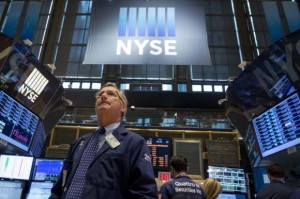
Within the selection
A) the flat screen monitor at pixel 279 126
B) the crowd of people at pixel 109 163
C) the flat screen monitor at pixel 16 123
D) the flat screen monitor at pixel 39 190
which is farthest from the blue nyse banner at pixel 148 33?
the crowd of people at pixel 109 163

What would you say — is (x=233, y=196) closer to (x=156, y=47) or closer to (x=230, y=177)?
(x=230, y=177)

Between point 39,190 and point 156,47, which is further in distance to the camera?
point 156,47

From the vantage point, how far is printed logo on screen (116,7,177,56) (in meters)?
5.93

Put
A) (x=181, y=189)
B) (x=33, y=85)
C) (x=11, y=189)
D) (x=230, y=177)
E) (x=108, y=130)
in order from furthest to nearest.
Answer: (x=230, y=177), (x=11, y=189), (x=33, y=85), (x=181, y=189), (x=108, y=130)

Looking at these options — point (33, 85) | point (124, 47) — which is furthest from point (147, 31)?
point (33, 85)

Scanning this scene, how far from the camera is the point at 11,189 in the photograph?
469 cm

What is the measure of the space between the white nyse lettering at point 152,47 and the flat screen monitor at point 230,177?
2571mm

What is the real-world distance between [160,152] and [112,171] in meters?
4.68

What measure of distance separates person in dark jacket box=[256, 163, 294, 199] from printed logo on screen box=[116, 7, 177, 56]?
330cm

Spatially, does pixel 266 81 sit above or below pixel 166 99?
below

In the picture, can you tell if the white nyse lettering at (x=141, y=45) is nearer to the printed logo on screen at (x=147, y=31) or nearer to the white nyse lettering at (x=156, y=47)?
the printed logo on screen at (x=147, y=31)

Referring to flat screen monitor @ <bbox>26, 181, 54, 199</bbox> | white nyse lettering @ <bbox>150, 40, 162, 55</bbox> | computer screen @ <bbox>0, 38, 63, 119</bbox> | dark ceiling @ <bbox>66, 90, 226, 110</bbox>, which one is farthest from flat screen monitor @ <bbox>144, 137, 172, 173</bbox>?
dark ceiling @ <bbox>66, 90, 226, 110</bbox>

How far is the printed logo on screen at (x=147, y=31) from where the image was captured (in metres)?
5.93

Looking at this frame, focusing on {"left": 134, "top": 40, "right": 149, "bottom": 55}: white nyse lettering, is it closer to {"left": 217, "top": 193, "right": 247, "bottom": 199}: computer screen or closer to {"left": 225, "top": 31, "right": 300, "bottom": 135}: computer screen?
{"left": 225, "top": 31, "right": 300, "bottom": 135}: computer screen
